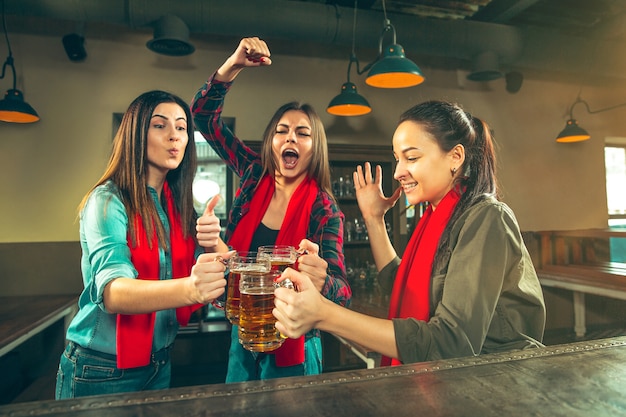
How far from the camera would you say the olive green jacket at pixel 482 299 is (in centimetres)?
107

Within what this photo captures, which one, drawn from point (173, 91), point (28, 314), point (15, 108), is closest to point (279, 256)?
point (28, 314)

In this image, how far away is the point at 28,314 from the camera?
293 centimetres

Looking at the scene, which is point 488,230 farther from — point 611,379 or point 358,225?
point 358,225

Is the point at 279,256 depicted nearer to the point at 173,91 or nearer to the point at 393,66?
the point at 393,66

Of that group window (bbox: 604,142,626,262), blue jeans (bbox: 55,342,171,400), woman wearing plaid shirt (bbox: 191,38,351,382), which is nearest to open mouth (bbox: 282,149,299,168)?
woman wearing plaid shirt (bbox: 191,38,351,382)

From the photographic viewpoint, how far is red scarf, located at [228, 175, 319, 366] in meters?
1.63

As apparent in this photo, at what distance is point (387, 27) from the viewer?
2.84m

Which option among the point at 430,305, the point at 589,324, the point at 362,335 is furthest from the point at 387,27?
the point at 589,324

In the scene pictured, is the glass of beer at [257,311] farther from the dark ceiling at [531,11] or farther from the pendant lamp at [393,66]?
the dark ceiling at [531,11]

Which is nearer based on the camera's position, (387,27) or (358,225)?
(387,27)

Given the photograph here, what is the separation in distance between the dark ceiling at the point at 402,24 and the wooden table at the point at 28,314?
2101 mm

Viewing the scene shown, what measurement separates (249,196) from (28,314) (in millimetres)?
2180

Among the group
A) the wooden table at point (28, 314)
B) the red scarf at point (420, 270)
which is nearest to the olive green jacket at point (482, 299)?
the red scarf at point (420, 270)

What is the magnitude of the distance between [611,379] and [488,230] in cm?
41
